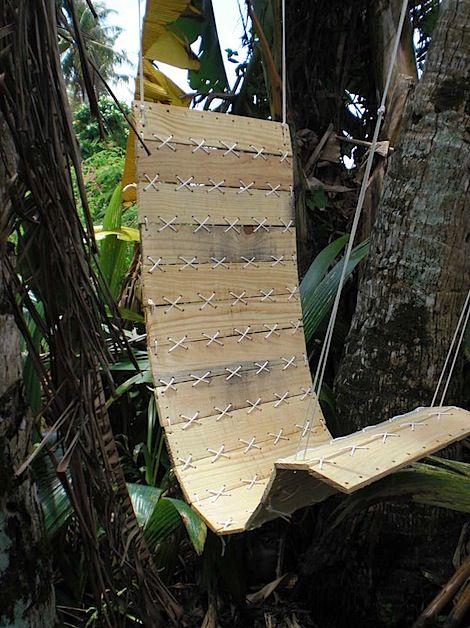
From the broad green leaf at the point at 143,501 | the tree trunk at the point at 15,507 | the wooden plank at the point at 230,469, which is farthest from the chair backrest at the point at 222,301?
the tree trunk at the point at 15,507

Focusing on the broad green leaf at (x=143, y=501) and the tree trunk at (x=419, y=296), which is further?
the tree trunk at (x=419, y=296)

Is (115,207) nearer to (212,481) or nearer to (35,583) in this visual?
(212,481)

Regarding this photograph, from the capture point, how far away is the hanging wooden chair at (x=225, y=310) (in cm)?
123

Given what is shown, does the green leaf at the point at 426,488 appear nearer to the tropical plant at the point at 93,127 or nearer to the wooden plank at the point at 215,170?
the wooden plank at the point at 215,170

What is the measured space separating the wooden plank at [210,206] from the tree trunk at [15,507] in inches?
20.2

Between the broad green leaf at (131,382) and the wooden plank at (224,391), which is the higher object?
the wooden plank at (224,391)

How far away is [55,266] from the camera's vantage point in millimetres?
838

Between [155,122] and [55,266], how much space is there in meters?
0.57

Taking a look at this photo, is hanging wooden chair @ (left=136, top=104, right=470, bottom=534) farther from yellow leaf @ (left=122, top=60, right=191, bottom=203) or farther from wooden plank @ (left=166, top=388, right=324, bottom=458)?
yellow leaf @ (left=122, top=60, right=191, bottom=203)

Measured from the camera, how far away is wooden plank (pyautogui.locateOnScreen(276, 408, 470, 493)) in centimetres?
86

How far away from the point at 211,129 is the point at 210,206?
167 millimetres

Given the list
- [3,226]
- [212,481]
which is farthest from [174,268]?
[3,226]

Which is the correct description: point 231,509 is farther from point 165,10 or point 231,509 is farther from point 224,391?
point 165,10

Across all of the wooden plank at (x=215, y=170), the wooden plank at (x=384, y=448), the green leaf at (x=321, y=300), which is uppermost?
the wooden plank at (x=215, y=170)
